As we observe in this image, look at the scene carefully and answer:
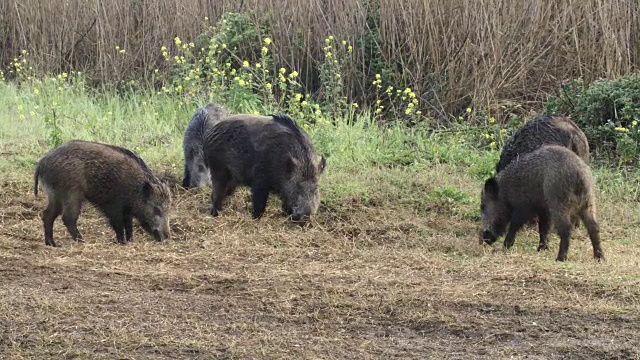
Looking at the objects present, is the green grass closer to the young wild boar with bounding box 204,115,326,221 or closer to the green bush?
the young wild boar with bounding box 204,115,326,221

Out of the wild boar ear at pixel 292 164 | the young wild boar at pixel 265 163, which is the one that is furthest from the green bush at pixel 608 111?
the wild boar ear at pixel 292 164

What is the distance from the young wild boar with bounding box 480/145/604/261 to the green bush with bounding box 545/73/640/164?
9.13ft

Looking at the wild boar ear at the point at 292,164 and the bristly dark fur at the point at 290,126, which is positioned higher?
the bristly dark fur at the point at 290,126

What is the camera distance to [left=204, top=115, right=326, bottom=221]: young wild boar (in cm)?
947

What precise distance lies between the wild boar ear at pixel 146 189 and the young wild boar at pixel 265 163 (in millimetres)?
1213

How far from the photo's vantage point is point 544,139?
30.7ft

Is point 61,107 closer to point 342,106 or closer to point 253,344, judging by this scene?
Result: point 342,106

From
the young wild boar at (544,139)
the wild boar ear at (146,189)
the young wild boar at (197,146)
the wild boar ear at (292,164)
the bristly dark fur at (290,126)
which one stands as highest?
the young wild boar at (544,139)

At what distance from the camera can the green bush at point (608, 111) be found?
11312 mm

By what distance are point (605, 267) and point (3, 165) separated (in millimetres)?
5746

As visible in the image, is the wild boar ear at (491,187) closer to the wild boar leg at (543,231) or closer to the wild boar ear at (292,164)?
the wild boar leg at (543,231)

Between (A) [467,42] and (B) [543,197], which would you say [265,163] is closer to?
(B) [543,197]

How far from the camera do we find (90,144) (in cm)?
848

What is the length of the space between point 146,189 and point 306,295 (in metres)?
2.47
